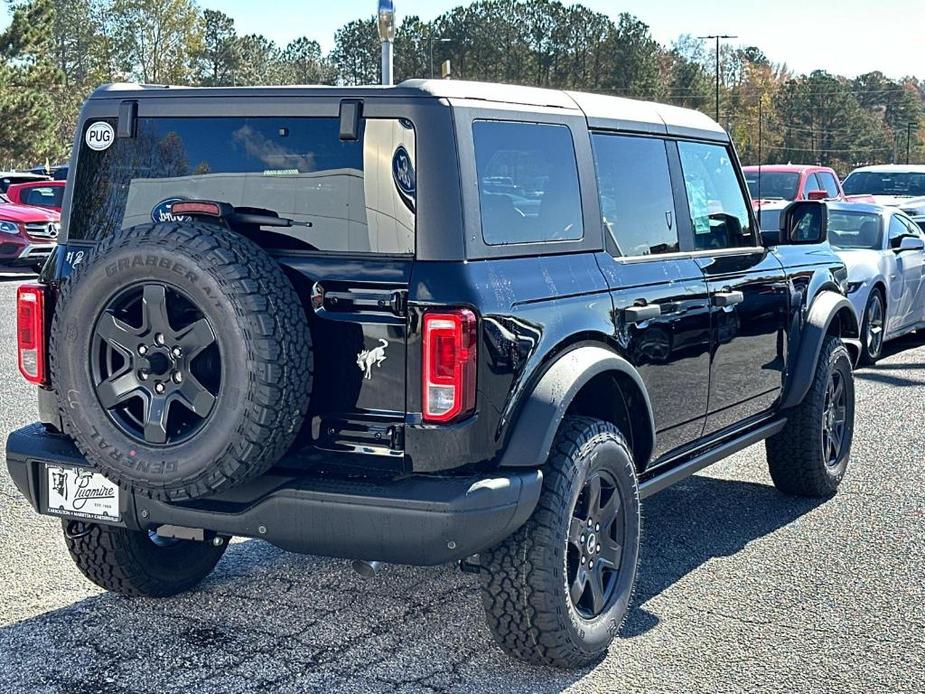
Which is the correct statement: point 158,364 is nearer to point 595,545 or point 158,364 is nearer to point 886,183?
point 595,545

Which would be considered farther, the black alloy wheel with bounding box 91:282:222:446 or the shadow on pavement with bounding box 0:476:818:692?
the shadow on pavement with bounding box 0:476:818:692

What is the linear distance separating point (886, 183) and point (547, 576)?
61.1 feet

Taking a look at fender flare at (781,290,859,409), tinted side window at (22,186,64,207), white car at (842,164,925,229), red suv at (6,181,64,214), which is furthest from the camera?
tinted side window at (22,186,64,207)

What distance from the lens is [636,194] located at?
15.5ft

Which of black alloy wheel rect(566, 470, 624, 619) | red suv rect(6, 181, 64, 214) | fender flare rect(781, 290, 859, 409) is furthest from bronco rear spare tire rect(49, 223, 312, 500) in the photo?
red suv rect(6, 181, 64, 214)

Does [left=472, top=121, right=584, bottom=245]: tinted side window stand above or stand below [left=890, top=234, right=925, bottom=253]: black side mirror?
above

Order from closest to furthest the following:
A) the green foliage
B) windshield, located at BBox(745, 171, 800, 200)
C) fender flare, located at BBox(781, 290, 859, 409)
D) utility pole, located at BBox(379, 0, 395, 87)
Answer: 1. fender flare, located at BBox(781, 290, 859, 409)
2. utility pole, located at BBox(379, 0, 395, 87)
3. windshield, located at BBox(745, 171, 800, 200)
4. the green foliage

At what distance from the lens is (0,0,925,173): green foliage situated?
282 ft

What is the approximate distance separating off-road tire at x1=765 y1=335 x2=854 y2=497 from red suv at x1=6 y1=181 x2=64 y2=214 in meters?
16.5

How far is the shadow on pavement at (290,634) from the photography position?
3.91 metres

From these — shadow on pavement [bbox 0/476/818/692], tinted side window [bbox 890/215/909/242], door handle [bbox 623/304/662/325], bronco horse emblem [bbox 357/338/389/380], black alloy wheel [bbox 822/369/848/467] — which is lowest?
shadow on pavement [bbox 0/476/818/692]

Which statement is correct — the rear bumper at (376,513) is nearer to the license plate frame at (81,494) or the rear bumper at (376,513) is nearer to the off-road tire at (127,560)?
the license plate frame at (81,494)

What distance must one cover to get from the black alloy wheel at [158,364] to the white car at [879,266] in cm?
A: 807

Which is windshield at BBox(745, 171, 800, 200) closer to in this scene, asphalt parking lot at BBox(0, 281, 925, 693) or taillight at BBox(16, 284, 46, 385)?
asphalt parking lot at BBox(0, 281, 925, 693)
